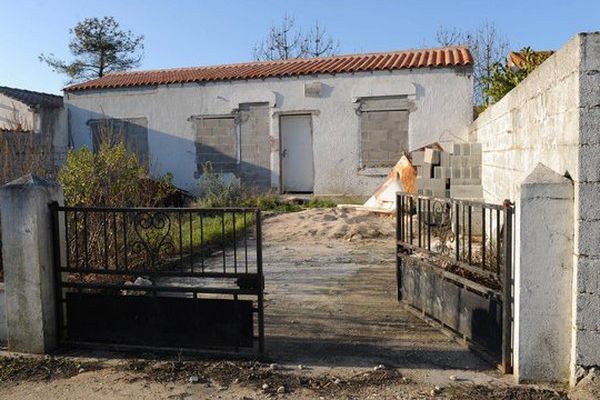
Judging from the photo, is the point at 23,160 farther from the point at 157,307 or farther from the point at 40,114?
the point at 40,114

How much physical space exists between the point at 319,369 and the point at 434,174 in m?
7.36

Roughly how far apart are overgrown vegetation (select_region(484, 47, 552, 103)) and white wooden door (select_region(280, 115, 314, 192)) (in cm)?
535

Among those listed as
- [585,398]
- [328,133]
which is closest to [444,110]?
[328,133]

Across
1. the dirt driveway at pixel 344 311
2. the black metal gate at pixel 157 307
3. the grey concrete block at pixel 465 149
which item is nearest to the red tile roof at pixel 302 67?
the grey concrete block at pixel 465 149

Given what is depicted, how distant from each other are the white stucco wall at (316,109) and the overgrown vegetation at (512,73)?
8.84 feet

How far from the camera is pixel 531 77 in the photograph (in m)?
5.38

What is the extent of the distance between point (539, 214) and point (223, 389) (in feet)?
8.02

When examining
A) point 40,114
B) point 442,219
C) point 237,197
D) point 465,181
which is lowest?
point 237,197

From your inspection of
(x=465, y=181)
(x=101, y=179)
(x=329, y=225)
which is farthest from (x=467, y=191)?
(x=101, y=179)

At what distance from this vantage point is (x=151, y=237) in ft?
26.7

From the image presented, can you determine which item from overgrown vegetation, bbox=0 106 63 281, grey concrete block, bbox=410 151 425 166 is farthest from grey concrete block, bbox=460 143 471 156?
overgrown vegetation, bbox=0 106 63 281

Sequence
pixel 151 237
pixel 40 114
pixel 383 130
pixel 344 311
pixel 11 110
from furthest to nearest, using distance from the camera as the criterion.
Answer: pixel 11 110 → pixel 40 114 → pixel 383 130 → pixel 151 237 → pixel 344 311

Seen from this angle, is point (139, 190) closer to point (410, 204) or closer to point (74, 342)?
point (74, 342)

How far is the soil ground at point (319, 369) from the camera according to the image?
385cm
